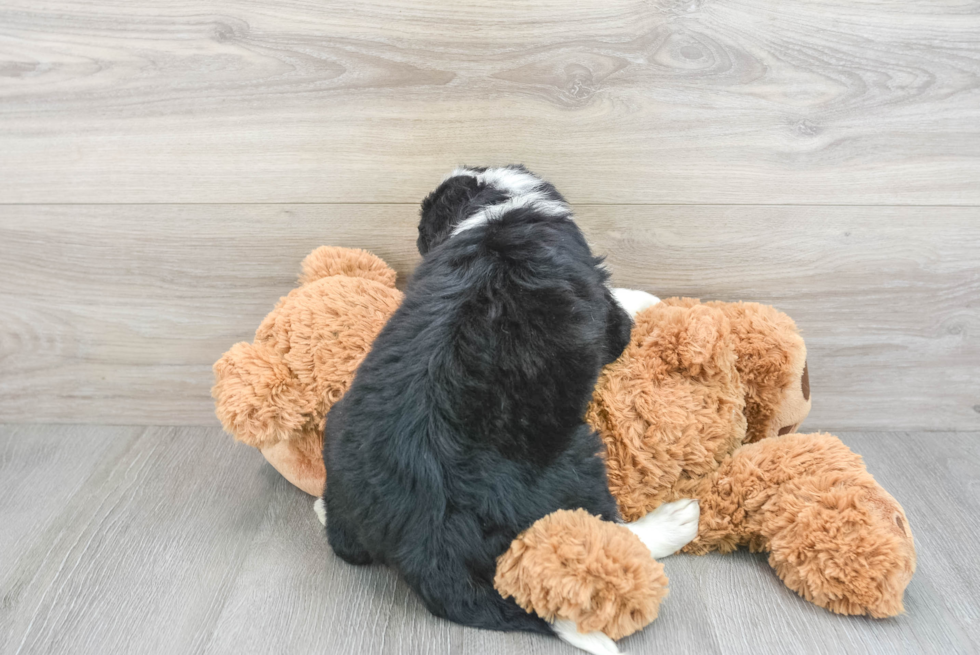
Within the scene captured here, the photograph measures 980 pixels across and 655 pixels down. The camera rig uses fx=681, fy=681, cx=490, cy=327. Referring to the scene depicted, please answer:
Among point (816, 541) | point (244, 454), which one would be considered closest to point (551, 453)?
point (816, 541)

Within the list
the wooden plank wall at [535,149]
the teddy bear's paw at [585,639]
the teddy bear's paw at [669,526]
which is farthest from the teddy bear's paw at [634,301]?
the teddy bear's paw at [585,639]

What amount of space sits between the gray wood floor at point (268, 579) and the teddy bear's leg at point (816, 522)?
0.03 meters

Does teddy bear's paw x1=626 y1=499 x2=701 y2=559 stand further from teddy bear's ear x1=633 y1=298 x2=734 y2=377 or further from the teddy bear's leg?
teddy bear's ear x1=633 y1=298 x2=734 y2=377

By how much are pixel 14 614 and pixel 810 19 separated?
4.27ft

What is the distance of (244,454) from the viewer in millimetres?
1157

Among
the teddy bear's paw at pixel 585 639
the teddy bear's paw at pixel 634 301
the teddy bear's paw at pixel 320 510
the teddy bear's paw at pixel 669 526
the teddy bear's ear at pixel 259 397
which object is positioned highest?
the teddy bear's paw at pixel 634 301

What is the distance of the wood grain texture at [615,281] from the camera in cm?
106

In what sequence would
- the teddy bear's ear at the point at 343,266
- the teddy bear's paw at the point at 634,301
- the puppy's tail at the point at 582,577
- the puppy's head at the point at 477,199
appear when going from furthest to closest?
the teddy bear's ear at the point at 343,266, the teddy bear's paw at the point at 634,301, the puppy's head at the point at 477,199, the puppy's tail at the point at 582,577

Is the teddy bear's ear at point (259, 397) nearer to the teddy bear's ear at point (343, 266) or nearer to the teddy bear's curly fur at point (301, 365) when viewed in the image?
the teddy bear's curly fur at point (301, 365)

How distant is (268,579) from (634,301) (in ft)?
1.99

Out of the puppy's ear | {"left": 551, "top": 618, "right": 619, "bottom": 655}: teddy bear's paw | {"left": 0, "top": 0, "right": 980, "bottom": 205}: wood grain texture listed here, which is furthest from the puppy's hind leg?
{"left": 0, "top": 0, "right": 980, "bottom": 205}: wood grain texture

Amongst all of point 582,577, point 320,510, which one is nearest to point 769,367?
point 582,577

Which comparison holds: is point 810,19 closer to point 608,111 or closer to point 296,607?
point 608,111

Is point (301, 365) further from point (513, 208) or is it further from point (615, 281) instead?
point (615, 281)
